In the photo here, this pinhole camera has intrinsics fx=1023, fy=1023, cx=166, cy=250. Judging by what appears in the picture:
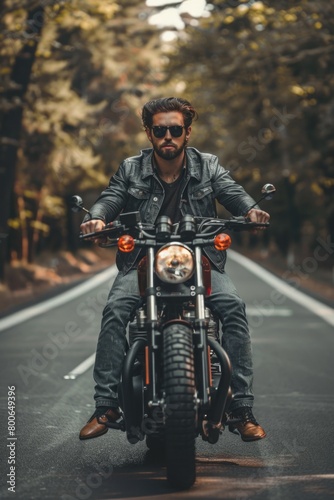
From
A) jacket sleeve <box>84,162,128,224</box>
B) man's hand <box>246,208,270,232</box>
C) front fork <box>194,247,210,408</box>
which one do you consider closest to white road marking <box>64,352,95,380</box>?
jacket sleeve <box>84,162,128,224</box>

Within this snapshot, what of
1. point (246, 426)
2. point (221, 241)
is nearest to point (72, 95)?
point (246, 426)

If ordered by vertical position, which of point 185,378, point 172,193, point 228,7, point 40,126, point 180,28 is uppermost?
point 180,28

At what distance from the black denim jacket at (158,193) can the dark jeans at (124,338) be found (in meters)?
0.16

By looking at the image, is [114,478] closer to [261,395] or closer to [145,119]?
[145,119]

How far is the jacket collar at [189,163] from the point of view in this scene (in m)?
6.54

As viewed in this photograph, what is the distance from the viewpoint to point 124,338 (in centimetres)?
627

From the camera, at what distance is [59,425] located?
26.3 ft

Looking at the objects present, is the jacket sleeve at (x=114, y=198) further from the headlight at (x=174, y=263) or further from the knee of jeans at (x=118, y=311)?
the headlight at (x=174, y=263)

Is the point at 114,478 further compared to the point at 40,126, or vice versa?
the point at 40,126

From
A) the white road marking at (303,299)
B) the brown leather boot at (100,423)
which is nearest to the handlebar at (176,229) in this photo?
the brown leather boot at (100,423)

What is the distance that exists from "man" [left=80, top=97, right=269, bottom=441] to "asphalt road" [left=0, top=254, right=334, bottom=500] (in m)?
0.35

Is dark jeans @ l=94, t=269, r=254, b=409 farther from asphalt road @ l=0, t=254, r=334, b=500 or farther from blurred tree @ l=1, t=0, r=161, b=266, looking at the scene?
blurred tree @ l=1, t=0, r=161, b=266

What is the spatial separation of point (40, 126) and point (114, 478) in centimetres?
1905

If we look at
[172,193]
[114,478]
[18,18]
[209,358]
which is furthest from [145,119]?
[18,18]
